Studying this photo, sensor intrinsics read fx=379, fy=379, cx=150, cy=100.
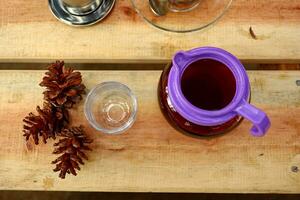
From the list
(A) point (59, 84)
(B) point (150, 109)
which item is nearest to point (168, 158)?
(B) point (150, 109)

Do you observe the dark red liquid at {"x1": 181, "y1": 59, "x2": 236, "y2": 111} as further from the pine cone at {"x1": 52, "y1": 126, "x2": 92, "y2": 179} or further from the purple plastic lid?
the pine cone at {"x1": 52, "y1": 126, "x2": 92, "y2": 179}

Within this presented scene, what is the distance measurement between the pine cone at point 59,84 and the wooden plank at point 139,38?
56mm

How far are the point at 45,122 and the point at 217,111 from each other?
0.23 meters

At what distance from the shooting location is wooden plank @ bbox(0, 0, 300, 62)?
0.54 meters

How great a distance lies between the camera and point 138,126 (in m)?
0.52

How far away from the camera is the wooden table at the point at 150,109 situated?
508 mm

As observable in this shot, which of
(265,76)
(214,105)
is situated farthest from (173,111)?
(265,76)

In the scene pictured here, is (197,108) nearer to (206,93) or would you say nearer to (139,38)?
(206,93)

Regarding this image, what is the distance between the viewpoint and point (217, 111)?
0.39 meters

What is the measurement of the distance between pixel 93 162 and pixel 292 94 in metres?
0.29

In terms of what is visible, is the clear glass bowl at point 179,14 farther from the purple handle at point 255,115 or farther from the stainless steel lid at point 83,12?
the purple handle at point 255,115

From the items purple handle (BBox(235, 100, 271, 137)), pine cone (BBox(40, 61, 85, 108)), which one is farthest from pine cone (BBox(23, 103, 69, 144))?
purple handle (BBox(235, 100, 271, 137))

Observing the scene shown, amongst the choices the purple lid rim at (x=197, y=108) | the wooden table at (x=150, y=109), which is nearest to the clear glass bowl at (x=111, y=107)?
the wooden table at (x=150, y=109)

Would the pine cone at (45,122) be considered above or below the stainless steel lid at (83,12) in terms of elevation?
below
